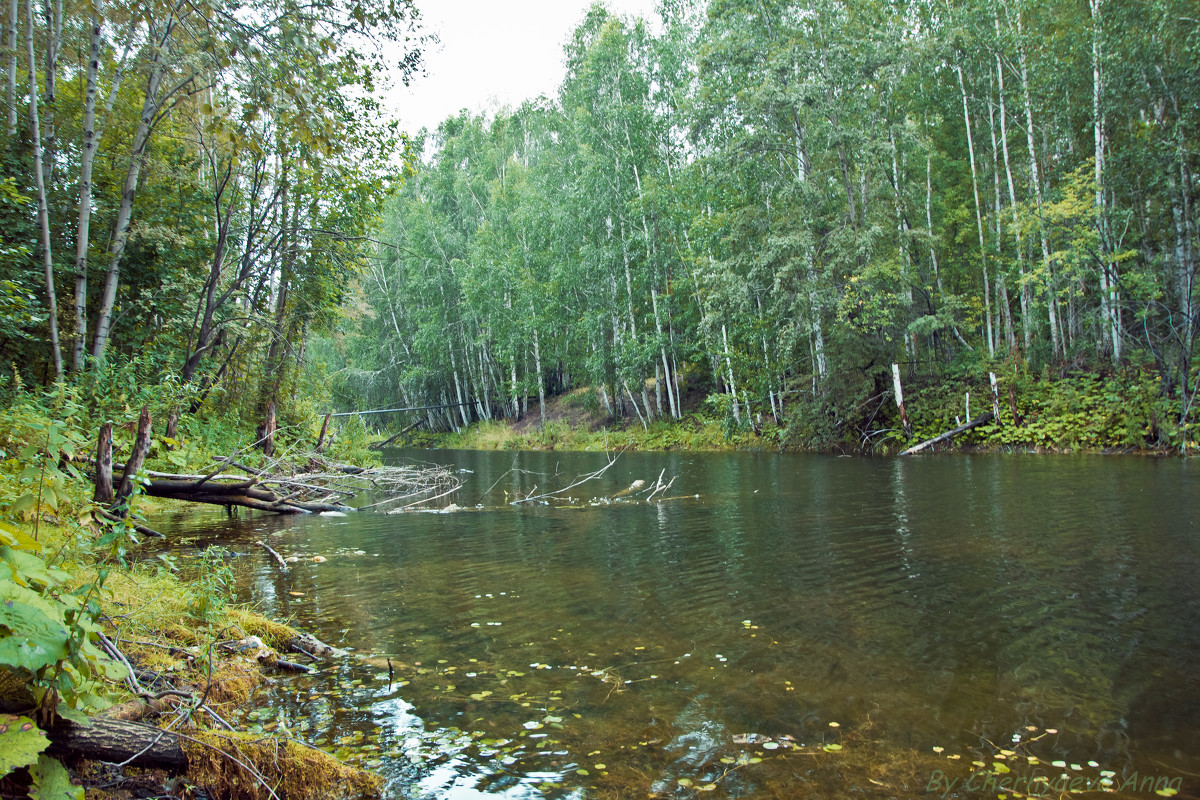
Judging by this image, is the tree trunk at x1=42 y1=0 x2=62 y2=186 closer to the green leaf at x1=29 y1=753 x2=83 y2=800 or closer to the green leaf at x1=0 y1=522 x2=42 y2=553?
the green leaf at x1=0 y1=522 x2=42 y2=553

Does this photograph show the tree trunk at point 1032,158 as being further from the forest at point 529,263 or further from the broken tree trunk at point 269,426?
the broken tree trunk at point 269,426

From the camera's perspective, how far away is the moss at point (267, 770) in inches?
130

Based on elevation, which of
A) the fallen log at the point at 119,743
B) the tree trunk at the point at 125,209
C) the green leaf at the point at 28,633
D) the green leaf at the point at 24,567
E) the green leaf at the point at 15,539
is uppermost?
the tree trunk at the point at 125,209

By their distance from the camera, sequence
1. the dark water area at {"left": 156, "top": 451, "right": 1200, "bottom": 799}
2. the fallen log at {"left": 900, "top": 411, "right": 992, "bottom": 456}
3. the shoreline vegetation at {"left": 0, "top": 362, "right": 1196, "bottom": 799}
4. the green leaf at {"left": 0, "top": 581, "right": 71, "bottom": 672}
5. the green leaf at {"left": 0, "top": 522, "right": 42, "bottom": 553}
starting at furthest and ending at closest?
the fallen log at {"left": 900, "top": 411, "right": 992, "bottom": 456} < the dark water area at {"left": 156, "top": 451, "right": 1200, "bottom": 799} < the green leaf at {"left": 0, "top": 522, "right": 42, "bottom": 553} < the shoreline vegetation at {"left": 0, "top": 362, "right": 1196, "bottom": 799} < the green leaf at {"left": 0, "top": 581, "right": 71, "bottom": 672}

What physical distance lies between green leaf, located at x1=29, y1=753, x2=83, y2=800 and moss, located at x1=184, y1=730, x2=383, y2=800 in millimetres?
564

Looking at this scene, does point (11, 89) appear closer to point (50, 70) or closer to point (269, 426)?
point (50, 70)

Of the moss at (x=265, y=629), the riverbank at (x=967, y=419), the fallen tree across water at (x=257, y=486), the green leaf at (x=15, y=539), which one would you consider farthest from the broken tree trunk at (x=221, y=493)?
the riverbank at (x=967, y=419)

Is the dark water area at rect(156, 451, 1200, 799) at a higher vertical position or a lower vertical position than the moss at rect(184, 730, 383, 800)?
lower

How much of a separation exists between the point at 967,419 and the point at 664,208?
48.4 ft

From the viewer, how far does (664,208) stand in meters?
30.0

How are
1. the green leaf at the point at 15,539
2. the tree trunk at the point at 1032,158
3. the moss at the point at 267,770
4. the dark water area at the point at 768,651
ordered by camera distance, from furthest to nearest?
the tree trunk at the point at 1032,158
the dark water area at the point at 768,651
the moss at the point at 267,770
the green leaf at the point at 15,539

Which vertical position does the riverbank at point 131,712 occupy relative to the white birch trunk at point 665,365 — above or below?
below

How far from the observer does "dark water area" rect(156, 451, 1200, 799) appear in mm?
3688

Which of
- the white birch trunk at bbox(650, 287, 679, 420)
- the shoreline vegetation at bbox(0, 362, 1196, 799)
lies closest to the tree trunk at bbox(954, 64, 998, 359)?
the white birch trunk at bbox(650, 287, 679, 420)
